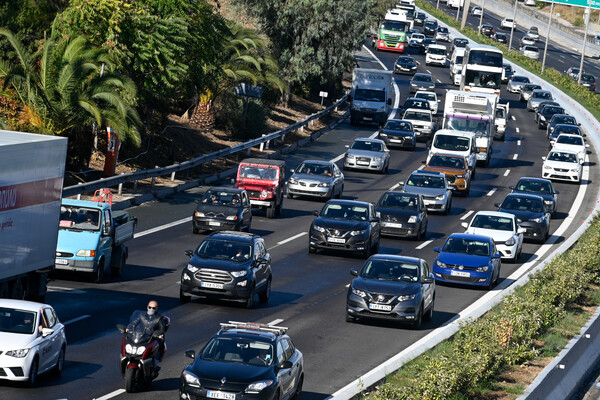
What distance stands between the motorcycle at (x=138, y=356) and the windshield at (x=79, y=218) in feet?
31.0

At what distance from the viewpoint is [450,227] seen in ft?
135

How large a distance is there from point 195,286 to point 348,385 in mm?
6746

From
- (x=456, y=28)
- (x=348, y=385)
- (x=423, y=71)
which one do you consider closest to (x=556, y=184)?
(x=348, y=385)

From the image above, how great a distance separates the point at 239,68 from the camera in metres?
57.0

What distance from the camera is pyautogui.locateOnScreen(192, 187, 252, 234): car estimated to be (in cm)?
3431

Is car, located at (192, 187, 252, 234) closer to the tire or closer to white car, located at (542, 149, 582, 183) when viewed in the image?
the tire

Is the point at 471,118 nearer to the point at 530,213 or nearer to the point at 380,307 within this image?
the point at 530,213

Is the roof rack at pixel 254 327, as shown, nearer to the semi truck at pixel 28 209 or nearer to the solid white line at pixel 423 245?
the semi truck at pixel 28 209

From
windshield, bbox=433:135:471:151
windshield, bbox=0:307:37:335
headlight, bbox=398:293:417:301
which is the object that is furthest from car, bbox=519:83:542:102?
windshield, bbox=0:307:37:335

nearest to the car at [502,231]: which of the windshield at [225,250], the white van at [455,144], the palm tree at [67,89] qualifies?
the palm tree at [67,89]

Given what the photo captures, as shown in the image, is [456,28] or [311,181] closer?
[311,181]

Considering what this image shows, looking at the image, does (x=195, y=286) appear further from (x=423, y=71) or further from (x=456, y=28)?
(x=456, y=28)

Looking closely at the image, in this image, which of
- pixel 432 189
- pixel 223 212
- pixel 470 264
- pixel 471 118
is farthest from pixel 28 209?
pixel 471 118

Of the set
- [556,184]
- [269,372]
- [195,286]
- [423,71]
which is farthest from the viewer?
[423,71]
